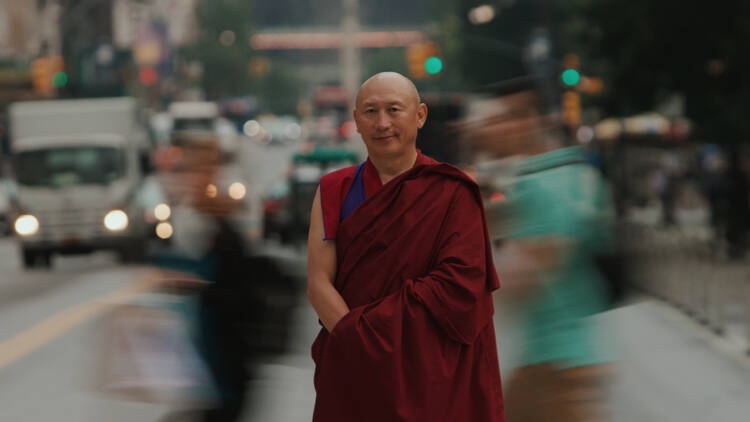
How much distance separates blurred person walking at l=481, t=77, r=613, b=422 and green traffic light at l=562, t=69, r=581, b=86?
2432 cm

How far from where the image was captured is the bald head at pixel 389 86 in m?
3.54

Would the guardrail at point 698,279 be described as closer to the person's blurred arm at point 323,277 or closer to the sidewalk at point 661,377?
the sidewalk at point 661,377

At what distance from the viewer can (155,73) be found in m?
76.1

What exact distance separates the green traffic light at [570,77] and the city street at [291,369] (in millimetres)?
12321

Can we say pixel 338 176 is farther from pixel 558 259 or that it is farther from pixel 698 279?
pixel 698 279

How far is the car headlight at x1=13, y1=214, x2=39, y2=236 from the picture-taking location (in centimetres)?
2316

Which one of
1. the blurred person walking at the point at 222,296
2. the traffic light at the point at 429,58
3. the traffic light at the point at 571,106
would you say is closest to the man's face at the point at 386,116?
the blurred person walking at the point at 222,296

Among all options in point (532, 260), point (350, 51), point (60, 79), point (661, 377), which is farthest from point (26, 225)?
point (350, 51)

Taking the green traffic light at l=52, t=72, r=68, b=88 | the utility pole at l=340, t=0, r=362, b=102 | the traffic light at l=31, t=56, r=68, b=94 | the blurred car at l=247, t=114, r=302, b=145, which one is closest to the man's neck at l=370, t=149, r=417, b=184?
the green traffic light at l=52, t=72, r=68, b=88

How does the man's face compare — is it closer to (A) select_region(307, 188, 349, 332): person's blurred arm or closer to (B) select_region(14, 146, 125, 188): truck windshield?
(A) select_region(307, 188, 349, 332): person's blurred arm

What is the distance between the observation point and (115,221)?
76.8ft

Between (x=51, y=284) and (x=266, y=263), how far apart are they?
633 inches

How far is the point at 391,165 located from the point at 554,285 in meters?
0.99

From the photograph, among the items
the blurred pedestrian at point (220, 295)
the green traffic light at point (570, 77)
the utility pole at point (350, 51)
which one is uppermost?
the utility pole at point (350, 51)
